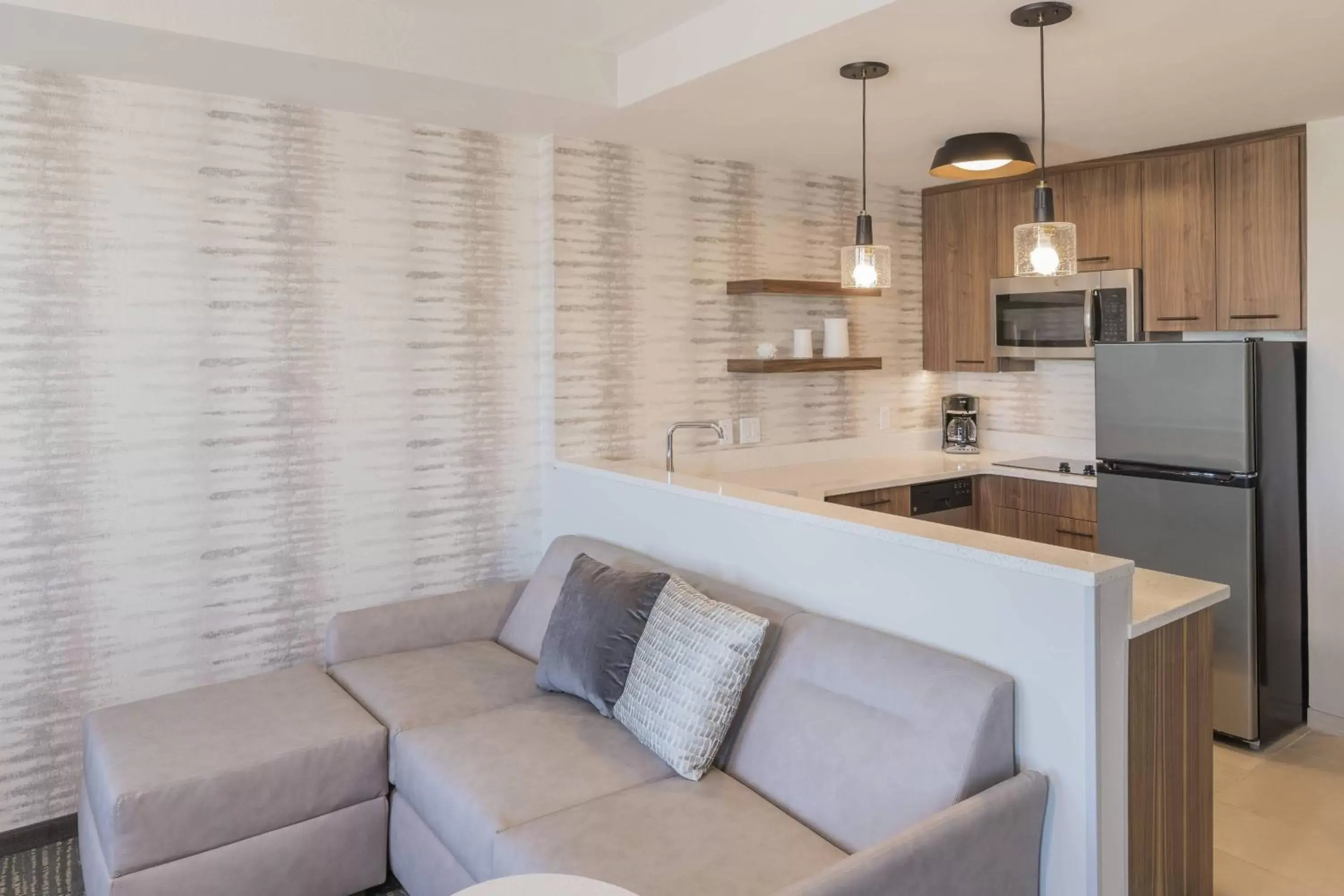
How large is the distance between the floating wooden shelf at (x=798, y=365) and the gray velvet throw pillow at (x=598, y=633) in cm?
154

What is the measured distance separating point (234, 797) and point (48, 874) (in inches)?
36.1

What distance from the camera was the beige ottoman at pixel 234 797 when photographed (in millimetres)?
2176

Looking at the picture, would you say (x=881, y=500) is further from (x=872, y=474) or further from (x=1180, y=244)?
(x=1180, y=244)

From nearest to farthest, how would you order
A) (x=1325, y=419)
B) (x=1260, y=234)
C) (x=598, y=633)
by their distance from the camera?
1. (x=598, y=633)
2. (x=1325, y=419)
3. (x=1260, y=234)

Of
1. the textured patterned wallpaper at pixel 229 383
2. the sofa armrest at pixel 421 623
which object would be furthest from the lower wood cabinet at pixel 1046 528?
the textured patterned wallpaper at pixel 229 383

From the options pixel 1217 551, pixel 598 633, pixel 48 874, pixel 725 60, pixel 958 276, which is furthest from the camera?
pixel 958 276

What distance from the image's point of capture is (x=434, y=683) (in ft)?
9.23

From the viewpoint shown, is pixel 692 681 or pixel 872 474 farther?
pixel 872 474

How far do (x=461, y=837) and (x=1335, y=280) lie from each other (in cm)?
349

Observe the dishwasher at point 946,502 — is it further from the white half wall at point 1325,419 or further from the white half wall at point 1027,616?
the white half wall at point 1027,616

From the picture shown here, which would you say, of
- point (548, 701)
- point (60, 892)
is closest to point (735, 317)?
point (548, 701)

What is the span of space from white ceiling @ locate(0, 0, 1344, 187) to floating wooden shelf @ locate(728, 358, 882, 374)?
0.93 m

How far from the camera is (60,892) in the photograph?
8.46 feet

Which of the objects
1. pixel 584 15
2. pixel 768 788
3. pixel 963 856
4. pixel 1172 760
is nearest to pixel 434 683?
→ pixel 768 788
